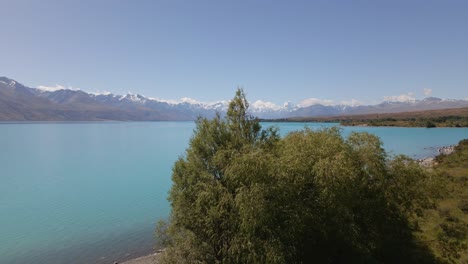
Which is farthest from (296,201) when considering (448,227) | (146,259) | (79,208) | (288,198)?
(79,208)

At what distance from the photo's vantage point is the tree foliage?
66.9ft

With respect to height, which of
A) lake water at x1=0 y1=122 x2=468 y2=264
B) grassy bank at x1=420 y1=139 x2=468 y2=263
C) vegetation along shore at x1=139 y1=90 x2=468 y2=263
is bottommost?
lake water at x1=0 y1=122 x2=468 y2=264

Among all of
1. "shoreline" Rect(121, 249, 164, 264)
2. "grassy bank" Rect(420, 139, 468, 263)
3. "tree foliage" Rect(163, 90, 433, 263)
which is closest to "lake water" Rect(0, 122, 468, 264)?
"shoreline" Rect(121, 249, 164, 264)

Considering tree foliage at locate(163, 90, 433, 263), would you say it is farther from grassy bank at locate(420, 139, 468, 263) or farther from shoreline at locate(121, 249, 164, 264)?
shoreline at locate(121, 249, 164, 264)

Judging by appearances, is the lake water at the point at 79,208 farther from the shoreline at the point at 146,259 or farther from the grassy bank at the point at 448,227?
the grassy bank at the point at 448,227

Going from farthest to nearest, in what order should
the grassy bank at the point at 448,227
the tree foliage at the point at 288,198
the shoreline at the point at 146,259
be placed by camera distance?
the shoreline at the point at 146,259, the grassy bank at the point at 448,227, the tree foliage at the point at 288,198

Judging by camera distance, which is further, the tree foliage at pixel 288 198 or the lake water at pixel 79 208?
the lake water at pixel 79 208

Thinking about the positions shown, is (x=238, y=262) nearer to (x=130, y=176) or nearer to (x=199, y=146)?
(x=199, y=146)

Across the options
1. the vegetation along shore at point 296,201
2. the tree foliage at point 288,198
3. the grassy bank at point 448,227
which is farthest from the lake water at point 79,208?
the grassy bank at point 448,227

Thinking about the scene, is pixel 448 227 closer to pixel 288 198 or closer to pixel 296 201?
pixel 296 201

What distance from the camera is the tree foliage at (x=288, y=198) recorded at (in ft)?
66.9

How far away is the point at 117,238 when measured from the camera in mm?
41969

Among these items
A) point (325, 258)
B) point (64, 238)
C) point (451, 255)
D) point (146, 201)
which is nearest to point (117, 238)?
point (64, 238)

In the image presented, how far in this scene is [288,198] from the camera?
2059cm
